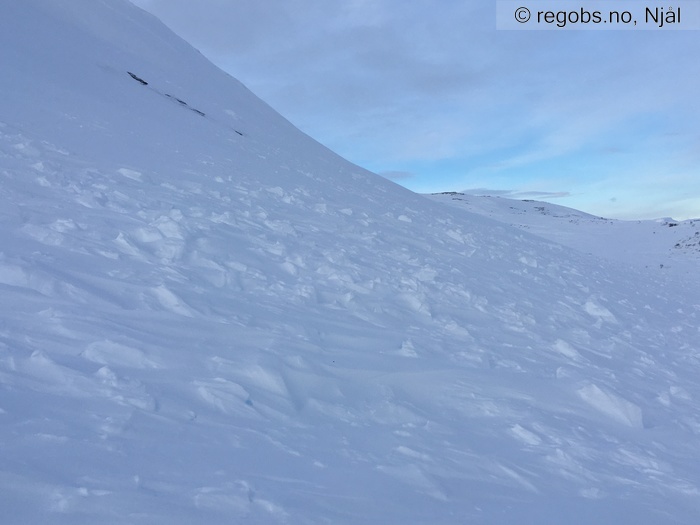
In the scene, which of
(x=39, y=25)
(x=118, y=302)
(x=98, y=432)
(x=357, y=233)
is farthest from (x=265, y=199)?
(x=39, y=25)

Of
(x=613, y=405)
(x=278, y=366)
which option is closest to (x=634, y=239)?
(x=613, y=405)

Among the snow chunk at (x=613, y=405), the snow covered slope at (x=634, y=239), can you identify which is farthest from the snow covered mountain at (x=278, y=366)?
the snow covered slope at (x=634, y=239)

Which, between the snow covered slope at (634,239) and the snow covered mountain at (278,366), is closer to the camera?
the snow covered mountain at (278,366)

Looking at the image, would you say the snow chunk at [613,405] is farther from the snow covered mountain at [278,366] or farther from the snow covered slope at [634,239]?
the snow covered slope at [634,239]

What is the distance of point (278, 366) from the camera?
11.9 feet

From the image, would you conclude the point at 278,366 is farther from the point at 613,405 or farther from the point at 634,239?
the point at 634,239

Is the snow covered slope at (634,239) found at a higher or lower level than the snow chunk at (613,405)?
higher

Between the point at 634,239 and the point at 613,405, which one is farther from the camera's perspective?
the point at 634,239

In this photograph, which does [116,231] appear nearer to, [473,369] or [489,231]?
[473,369]

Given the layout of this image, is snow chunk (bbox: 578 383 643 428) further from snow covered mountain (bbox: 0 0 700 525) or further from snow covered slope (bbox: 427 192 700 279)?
snow covered slope (bbox: 427 192 700 279)

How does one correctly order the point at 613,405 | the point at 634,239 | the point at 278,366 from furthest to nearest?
the point at 634,239
the point at 613,405
the point at 278,366

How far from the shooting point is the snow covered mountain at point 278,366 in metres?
2.41

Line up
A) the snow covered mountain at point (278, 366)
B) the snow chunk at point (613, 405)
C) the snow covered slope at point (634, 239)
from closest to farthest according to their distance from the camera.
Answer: the snow covered mountain at point (278, 366)
the snow chunk at point (613, 405)
the snow covered slope at point (634, 239)

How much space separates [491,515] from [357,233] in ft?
20.7
